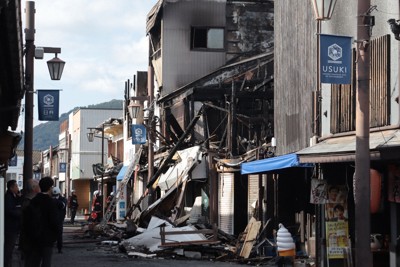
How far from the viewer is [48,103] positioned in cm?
2330

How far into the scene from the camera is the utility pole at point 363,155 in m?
13.1

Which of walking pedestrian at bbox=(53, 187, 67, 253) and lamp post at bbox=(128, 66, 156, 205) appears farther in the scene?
lamp post at bbox=(128, 66, 156, 205)

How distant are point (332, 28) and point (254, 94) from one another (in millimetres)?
12106

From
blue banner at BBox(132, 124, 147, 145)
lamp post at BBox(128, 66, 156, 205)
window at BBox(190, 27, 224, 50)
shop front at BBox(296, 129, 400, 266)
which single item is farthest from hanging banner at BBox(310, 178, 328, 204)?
window at BBox(190, 27, 224, 50)

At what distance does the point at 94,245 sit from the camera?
97.9ft

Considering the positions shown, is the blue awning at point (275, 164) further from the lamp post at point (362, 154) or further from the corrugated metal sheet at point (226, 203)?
the corrugated metal sheet at point (226, 203)

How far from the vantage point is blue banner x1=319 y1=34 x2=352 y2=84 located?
1490 centimetres

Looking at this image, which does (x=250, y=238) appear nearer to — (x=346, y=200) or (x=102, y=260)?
(x=102, y=260)

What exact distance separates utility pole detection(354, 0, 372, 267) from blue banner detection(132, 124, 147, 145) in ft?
81.1

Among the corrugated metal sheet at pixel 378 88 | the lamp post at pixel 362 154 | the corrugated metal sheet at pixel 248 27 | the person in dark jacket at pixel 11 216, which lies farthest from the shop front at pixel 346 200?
the corrugated metal sheet at pixel 248 27

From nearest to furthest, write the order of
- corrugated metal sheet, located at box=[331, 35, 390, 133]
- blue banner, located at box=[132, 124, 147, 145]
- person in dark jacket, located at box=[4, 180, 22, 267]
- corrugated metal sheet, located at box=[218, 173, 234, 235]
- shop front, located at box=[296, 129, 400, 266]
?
person in dark jacket, located at box=[4, 180, 22, 267] < shop front, located at box=[296, 129, 400, 266] < corrugated metal sheet, located at box=[331, 35, 390, 133] < corrugated metal sheet, located at box=[218, 173, 234, 235] < blue banner, located at box=[132, 124, 147, 145]

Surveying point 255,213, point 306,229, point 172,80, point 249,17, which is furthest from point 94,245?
point 249,17

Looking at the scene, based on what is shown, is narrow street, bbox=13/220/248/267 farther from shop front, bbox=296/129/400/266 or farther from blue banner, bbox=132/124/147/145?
blue banner, bbox=132/124/147/145

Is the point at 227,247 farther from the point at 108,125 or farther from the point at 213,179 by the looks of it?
the point at 108,125
